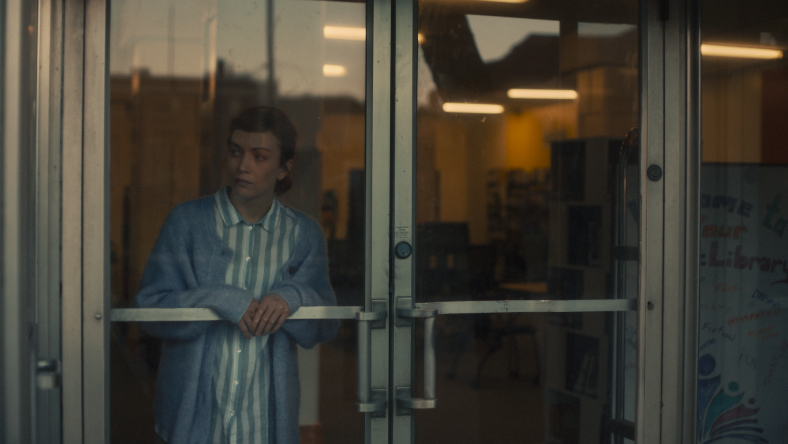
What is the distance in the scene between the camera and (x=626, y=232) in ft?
7.77

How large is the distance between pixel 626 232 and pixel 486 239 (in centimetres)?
53

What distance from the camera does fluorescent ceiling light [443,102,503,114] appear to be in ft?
7.58

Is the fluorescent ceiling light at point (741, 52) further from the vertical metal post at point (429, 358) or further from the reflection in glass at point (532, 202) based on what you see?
the vertical metal post at point (429, 358)

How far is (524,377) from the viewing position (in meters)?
2.43

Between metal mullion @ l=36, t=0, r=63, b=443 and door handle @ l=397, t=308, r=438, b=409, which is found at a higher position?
metal mullion @ l=36, t=0, r=63, b=443

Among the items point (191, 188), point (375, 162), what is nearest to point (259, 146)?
point (191, 188)

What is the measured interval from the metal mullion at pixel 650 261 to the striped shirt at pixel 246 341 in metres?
1.24

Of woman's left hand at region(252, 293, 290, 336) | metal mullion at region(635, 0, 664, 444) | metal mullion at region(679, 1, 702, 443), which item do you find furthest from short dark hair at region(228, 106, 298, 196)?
metal mullion at region(679, 1, 702, 443)

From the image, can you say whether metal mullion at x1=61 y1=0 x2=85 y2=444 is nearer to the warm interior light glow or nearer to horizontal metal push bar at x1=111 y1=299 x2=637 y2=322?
horizontal metal push bar at x1=111 y1=299 x2=637 y2=322

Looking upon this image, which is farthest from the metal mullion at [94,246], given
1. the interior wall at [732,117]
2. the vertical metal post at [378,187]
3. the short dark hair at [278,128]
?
the interior wall at [732,117]

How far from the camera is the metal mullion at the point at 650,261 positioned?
7.29 feet

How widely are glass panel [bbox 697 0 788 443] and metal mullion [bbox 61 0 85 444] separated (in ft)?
7.64

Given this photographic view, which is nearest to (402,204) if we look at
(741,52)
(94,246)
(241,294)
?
→ (241,294)

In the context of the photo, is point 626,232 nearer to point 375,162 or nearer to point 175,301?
point 375,162
